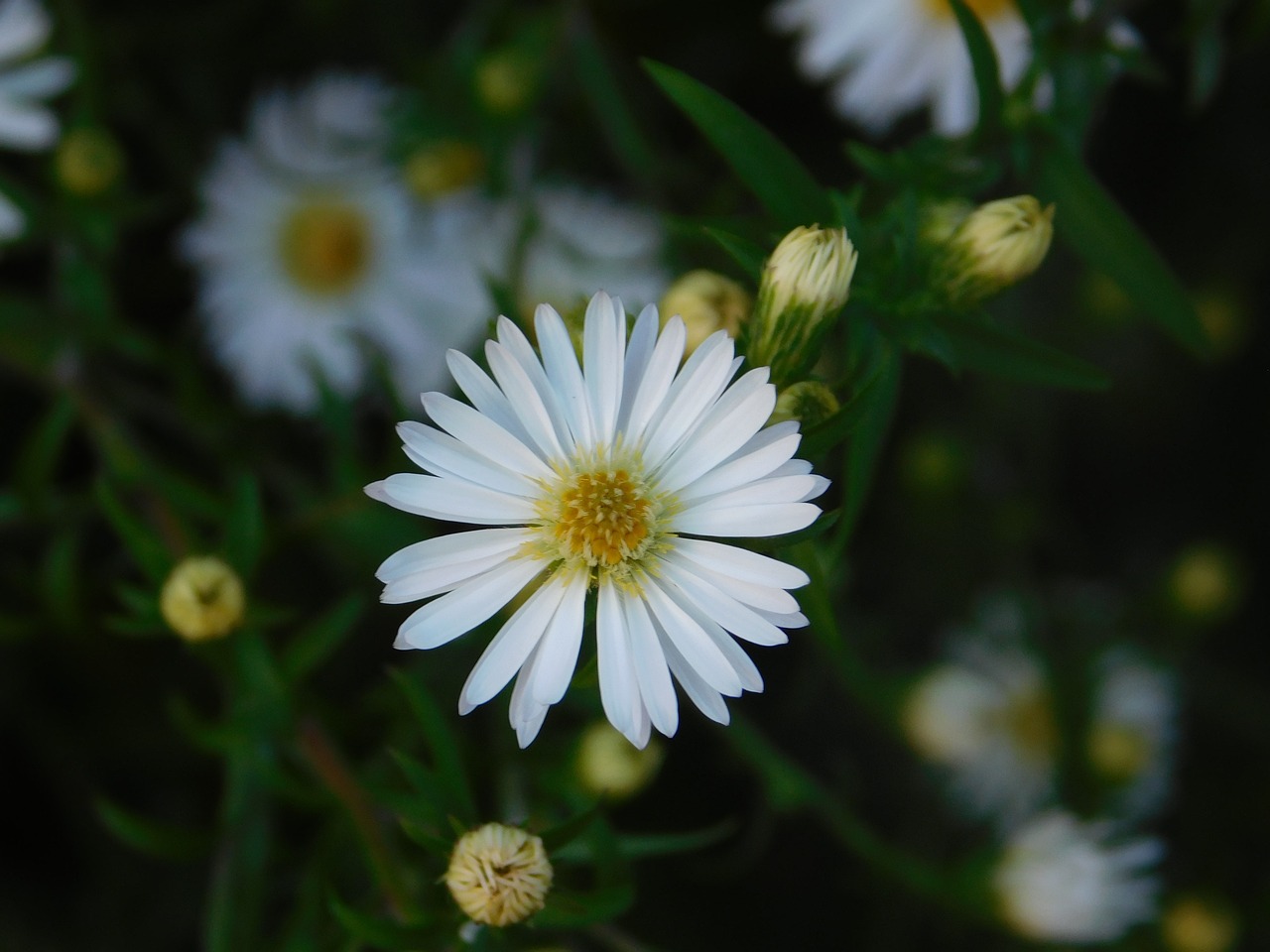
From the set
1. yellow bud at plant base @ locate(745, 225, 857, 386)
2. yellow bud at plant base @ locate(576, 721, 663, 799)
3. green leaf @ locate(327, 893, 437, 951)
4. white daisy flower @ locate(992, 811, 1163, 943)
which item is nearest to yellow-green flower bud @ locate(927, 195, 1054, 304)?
yellow bud at plant base @ locate(745, 225, 857, 386)

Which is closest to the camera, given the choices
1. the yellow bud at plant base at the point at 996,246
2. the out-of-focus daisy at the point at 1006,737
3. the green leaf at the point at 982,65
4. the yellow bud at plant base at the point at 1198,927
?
the yellow bud at plant base at the point at 996,246

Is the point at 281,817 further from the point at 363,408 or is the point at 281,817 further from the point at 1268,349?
the point at 1268,349

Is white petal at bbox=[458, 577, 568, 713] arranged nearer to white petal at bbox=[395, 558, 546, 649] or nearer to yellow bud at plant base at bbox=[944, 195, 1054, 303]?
white petal at bbox=[395, 558, 546, 649]

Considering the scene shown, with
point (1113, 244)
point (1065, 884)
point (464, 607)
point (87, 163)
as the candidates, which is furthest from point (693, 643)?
point (87, 163)

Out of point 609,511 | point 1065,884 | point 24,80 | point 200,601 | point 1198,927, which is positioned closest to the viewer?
point 609,511

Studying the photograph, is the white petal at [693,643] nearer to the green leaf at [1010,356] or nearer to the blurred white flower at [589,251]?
the green leaf at [1010,356]

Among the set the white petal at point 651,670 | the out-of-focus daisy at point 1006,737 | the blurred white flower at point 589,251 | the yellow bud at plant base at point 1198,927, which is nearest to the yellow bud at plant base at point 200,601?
the white petal at point 651,670

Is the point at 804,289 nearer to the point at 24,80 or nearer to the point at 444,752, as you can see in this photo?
the point at 444,752
